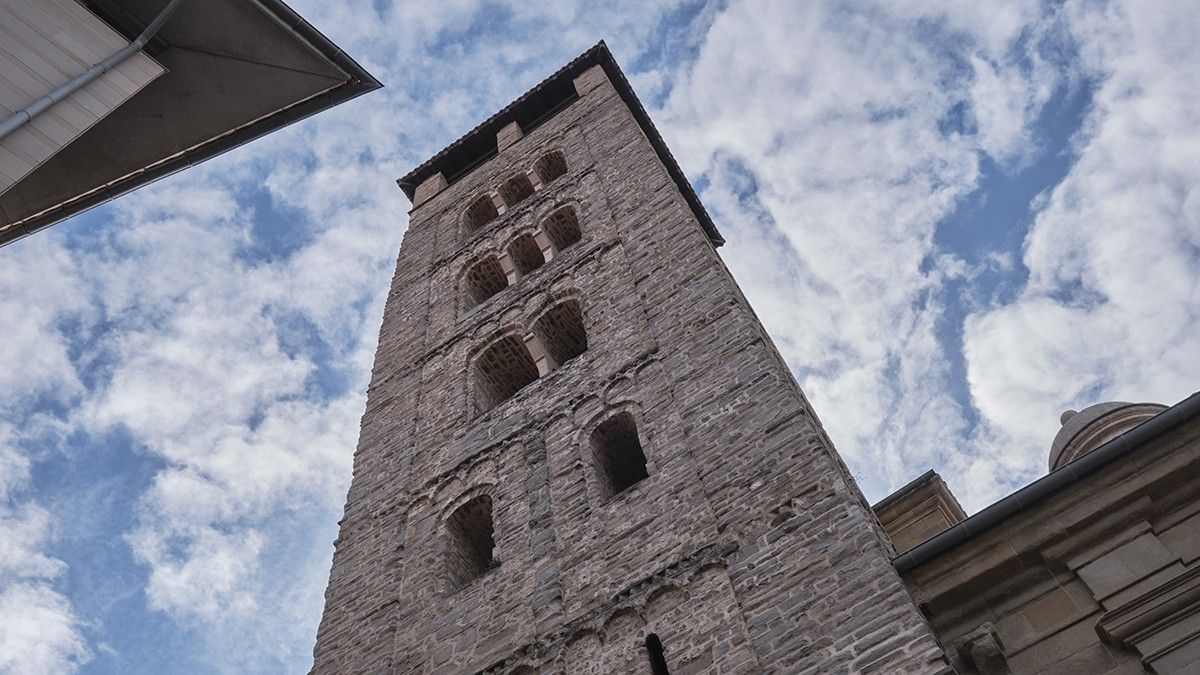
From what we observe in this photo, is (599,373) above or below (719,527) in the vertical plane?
above

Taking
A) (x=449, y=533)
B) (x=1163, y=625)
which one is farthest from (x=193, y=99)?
(x=1163, y=625)

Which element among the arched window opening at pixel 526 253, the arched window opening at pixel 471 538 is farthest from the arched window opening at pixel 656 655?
the arched window opening at pixel 526 253

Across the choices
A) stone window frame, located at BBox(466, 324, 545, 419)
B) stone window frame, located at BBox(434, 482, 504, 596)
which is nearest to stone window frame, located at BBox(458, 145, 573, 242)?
stone window frame, located at BBox(466, 324, 545, 419)

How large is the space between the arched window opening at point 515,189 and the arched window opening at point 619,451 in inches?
438

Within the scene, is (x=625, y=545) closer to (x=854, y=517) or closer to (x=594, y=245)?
(x=854, y=517)

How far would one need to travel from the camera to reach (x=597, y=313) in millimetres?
14734

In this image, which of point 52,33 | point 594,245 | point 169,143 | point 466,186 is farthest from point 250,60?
point 466,186

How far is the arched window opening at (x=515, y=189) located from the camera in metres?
23.0

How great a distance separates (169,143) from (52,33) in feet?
6.18

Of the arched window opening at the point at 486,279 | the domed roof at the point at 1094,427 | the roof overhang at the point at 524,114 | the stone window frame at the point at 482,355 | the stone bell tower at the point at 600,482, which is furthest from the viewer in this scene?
the roof overhang at the point at 524,114

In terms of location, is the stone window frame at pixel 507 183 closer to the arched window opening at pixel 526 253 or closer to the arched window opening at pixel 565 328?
the arched window opening at pixel 526 253

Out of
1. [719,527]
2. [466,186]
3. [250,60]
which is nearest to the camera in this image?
[250,60]

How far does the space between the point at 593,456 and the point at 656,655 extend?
3519 mm

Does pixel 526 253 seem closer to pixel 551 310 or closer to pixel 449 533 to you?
pixel 551 310
